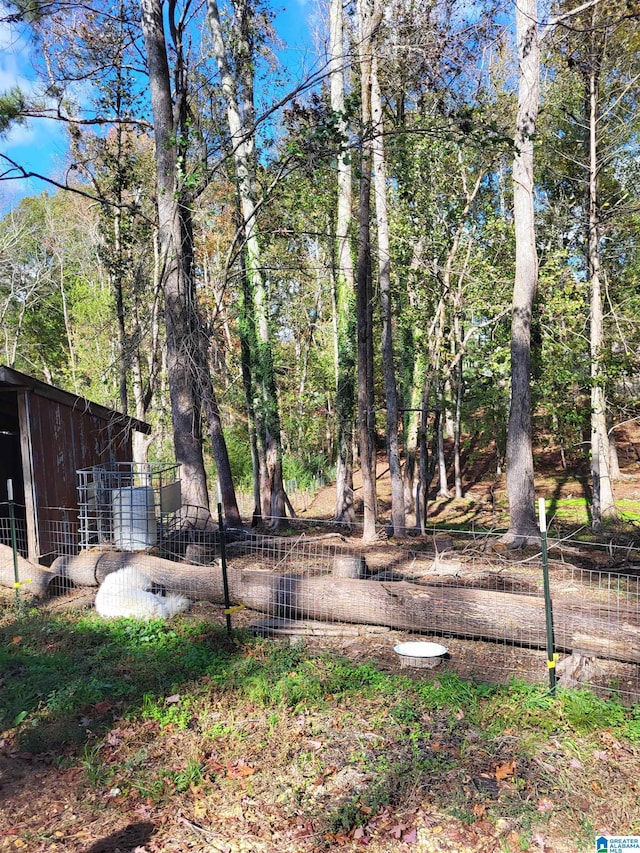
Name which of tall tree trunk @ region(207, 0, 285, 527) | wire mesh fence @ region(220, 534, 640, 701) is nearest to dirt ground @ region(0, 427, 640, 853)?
wire mesh fence @ region(220, 534, 640, 701)

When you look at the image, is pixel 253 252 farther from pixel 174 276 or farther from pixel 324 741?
pixel 324 741

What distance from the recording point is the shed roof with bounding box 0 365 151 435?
26.5ft

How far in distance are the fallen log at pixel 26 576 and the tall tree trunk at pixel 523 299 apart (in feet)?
21.9

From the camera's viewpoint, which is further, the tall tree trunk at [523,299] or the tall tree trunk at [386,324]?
the tall tree trunk at [386,324]

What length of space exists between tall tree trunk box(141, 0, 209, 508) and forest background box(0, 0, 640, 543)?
1.3 inches

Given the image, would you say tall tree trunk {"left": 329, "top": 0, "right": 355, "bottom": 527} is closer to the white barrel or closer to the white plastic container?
the white barrel

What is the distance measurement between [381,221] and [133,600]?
8.12 metres

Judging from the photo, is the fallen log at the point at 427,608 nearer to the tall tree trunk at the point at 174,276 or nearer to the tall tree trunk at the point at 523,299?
the tall tree trunk at the point at 174,276

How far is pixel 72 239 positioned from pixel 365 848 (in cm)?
2840

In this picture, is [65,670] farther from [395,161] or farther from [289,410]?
[289,410]

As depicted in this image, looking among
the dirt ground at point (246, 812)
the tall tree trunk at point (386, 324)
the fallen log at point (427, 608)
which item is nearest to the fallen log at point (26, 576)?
the fallen log at point (427, 608)

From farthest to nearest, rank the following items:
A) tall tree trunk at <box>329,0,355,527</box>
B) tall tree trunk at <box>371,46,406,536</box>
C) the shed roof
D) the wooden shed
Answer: tall tree trunk at <box>329,0,355,527</box>
tall tree trunk at <box>371,46,406,536</box>
the wooden shed
the shed roof

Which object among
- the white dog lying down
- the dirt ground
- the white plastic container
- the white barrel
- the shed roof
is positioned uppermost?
the shed roof

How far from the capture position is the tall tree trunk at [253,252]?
11430 millimetres
